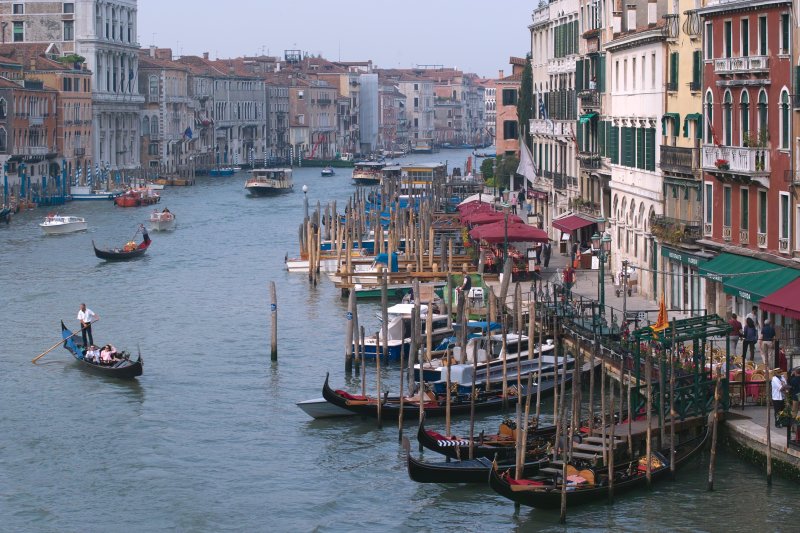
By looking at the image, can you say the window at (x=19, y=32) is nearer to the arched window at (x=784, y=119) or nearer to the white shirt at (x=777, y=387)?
the arched window at (x=784, y=119)

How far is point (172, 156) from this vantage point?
3346 inches

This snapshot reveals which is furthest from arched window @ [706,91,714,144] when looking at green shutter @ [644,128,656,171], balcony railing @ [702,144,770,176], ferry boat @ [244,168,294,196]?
ferry boat @ [244,168,294,196]

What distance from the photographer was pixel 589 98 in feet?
92.9

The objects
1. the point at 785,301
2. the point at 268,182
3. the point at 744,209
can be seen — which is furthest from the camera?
the point at 268,182

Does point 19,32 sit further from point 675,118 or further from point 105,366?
point 675,118

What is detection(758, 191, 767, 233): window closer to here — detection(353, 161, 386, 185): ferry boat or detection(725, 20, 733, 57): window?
detection(725, 20, 733, 57): window

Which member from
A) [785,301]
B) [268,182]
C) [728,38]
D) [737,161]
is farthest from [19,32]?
[785,301]

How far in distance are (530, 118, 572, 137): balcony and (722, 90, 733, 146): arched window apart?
11.6 m

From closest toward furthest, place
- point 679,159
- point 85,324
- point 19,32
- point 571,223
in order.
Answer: point 679,159
point 85,324
point 571,223
point 19,32

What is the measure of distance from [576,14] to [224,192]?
39.5m

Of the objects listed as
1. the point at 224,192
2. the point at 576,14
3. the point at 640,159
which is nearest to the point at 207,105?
the point at 224,192

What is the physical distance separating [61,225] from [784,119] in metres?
28.8

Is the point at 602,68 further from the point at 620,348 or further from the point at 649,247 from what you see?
the point at 620,348

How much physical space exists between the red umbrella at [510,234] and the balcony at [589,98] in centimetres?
240
